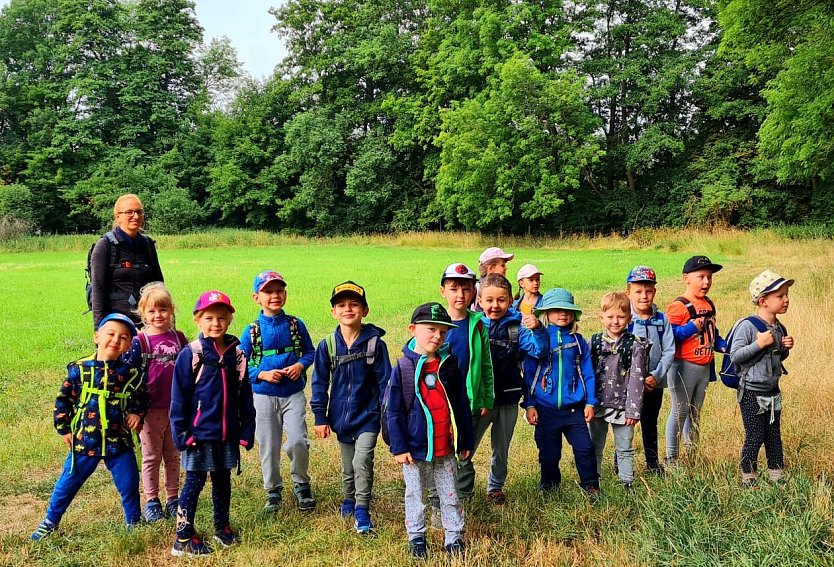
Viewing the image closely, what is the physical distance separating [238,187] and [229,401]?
4337cm

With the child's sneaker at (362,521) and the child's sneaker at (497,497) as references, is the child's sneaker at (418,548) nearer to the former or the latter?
the child's sneaker at (362,521)

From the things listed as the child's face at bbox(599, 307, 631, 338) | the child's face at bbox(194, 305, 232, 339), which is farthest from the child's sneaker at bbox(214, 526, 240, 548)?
the child's face at bbox(599, 307, 631, 338)

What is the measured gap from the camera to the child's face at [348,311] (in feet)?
13.8

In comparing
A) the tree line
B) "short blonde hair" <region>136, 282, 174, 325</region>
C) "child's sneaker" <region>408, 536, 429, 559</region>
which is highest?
the tree line

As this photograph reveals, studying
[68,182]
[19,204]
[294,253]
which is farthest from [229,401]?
[68,182]

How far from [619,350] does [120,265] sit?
13.5 feet

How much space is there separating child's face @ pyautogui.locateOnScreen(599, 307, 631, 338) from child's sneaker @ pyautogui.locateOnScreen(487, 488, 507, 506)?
1.42m

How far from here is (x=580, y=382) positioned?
4.32 meters

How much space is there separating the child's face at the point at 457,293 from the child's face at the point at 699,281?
1985 mm

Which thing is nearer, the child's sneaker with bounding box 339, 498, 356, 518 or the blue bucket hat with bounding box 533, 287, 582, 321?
the child's sneaker with bounding box 339, 498, 356, 518

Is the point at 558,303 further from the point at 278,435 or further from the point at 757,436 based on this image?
the point at 278,435

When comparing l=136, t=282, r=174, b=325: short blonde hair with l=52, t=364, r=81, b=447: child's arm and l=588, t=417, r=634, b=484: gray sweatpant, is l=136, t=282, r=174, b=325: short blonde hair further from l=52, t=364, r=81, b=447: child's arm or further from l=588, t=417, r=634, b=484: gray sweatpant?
l=588, t=417, r=634, b=484: gray sweatpant

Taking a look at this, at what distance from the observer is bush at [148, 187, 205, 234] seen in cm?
4150

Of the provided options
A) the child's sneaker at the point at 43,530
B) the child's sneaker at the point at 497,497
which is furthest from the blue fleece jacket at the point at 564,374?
the child's sneaker at the point at 43,530
